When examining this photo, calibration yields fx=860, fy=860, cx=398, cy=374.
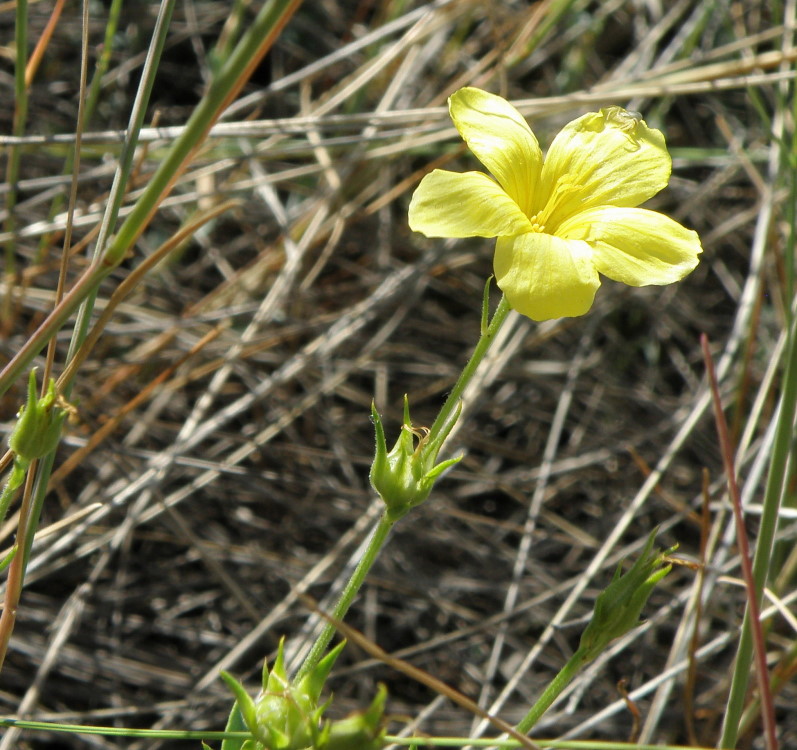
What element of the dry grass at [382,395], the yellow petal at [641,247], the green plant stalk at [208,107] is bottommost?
the dry grass at [382,395]

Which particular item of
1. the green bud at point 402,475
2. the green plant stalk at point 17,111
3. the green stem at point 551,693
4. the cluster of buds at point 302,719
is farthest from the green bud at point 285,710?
the green plant stalk at point 17,111

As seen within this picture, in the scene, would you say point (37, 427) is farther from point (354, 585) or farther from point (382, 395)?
point (382, 395)

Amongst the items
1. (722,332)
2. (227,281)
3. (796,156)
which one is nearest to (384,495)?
(796,156)

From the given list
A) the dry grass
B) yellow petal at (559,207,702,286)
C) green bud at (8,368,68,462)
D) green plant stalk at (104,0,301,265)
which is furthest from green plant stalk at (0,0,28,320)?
yellow petal at (559,207,702,286)

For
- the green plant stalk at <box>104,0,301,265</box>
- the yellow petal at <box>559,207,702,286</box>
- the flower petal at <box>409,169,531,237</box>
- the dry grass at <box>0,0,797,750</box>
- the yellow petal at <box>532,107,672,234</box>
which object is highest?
the green plant stalk at <box>104,0,301,265</box>

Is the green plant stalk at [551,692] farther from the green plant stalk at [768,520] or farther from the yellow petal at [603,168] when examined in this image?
the yellow petal at [603,168]

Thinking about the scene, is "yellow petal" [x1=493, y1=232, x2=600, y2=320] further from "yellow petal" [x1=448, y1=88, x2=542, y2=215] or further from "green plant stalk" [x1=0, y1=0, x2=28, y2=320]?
"green plant stalk" [x1=0, y1=0, x2=28, y2=320]

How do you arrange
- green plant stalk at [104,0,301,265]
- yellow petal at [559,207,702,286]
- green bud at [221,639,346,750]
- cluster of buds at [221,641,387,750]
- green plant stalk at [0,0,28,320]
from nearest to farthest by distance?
green plant stalk at [104,0,301,265]
cluster of buds at [221,641,387,750]
green bud at [221,639,346,750]
yellow petal at [559,207,702,286]
green plant stalk at [0,0,28,320]
